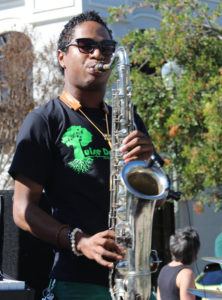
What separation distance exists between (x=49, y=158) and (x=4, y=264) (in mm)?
1295

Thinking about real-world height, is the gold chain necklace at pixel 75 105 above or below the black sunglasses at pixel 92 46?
below

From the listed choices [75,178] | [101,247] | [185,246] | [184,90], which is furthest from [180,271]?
[184,90]

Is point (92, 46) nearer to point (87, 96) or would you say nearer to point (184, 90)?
point (87, 96)

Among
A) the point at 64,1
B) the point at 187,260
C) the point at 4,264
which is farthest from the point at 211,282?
the point at 64,1

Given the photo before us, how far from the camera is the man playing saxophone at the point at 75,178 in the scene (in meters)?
2.55

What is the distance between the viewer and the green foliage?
1005 centimetres

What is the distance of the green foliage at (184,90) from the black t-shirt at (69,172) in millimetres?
6948

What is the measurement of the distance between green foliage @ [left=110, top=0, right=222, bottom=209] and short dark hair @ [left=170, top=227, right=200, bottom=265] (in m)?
3.91

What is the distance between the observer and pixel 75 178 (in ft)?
8.76

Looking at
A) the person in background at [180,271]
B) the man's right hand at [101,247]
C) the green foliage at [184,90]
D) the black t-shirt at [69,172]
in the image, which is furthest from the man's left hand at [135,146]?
the green foliage at [184,90]

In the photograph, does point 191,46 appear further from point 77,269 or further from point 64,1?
point 77,269

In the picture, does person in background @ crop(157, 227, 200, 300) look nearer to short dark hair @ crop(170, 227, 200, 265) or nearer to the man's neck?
short dark hair @ crop(170, 227, 200, 265)

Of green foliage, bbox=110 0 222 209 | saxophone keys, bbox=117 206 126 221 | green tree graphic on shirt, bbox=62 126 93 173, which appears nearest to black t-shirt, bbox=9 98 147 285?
green tree graphic on shirt, bbox=62 126 93 173

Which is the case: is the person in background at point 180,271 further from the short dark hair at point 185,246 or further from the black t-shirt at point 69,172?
the black t-shirt at point 69,172
